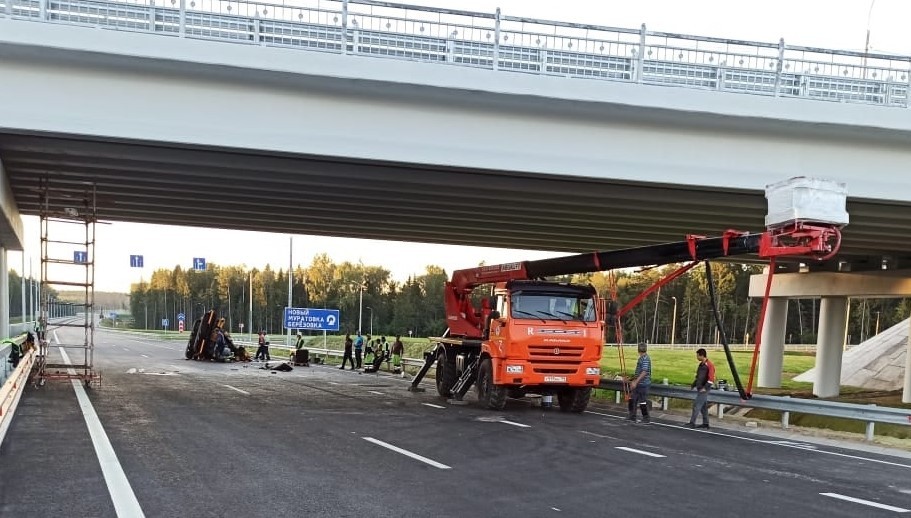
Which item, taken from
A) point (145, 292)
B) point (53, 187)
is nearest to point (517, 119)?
point (53, 187)

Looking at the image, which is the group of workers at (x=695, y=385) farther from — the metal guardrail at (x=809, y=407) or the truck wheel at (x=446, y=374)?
the truck wheel at (x=446, y=374)

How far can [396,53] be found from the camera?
49.1 feet

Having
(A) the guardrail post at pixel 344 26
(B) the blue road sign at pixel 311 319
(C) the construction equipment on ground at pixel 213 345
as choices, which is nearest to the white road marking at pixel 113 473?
(A) the guardrail post at pixel 344 26

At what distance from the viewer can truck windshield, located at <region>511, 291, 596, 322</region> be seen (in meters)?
17.5

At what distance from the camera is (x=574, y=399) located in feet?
60.0

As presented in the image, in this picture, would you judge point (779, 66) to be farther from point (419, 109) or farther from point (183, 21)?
point (183, 21)

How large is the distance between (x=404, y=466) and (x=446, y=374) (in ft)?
37.6

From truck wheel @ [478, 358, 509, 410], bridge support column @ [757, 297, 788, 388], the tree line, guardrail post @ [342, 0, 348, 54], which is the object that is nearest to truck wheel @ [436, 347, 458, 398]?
truck wheel @ [478, 358, 509, 410]

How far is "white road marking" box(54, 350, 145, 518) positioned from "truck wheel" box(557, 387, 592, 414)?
10337 mm

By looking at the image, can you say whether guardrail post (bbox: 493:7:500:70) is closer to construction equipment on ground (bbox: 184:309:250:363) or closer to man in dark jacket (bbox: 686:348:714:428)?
man in dark jacket (bbox: 686:348:714:428)

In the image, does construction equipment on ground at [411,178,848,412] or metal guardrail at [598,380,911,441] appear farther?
construction equipment on ground at [411,178,848,412]

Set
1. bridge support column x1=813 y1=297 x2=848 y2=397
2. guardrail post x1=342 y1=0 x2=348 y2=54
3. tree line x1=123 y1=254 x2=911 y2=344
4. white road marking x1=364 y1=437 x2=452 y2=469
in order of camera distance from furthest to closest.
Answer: tree line x1=123 y1=254 x2=911 y2=344, bridge support column x1=813 y1=297 x2=848 y2=397, guardrail post x1=342 y1=0 x2=348 y2=54, white road marking x1=364 y1=437 x2=452 y2=469

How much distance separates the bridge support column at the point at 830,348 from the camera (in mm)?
33656

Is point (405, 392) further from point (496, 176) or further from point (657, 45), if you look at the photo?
point (657, 45)
